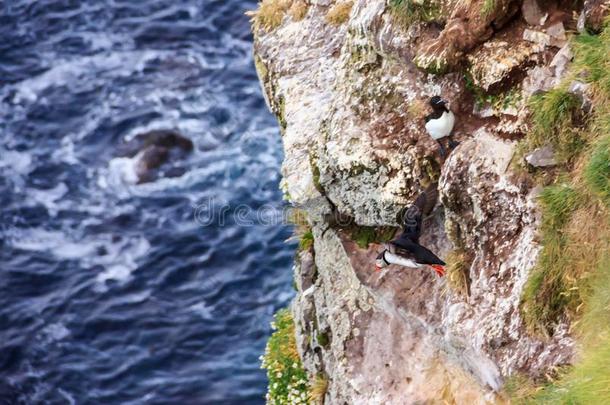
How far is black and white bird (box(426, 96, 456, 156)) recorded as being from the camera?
441 inches

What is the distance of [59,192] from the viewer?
25438 mm

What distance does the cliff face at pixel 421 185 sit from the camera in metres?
10.4

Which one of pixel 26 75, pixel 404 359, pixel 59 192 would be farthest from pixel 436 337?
pixel 26 75

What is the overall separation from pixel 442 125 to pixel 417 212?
1.20 meters

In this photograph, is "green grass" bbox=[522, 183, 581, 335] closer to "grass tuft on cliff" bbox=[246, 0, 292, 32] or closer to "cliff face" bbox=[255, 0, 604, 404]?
"cliff face" bbox=[255, 0, 604, 404]

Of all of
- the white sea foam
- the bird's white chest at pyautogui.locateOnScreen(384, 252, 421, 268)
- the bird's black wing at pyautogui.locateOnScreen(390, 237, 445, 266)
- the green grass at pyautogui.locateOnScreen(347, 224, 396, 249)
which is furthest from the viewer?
the white sea foam

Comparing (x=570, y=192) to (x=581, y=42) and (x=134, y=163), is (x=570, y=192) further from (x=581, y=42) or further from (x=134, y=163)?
(x=134, y=163)

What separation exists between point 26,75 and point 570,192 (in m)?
22.8

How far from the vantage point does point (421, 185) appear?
11.8 m

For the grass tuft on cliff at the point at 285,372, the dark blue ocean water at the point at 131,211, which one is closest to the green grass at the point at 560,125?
the grass tuft on cliff at the point at 285,372

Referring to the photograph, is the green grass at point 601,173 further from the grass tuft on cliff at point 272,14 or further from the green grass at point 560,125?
the grass tuft on cliff at point 272,14

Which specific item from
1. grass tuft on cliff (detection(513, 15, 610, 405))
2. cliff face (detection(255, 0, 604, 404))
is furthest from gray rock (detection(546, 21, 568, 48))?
grass tuft on cliff (detection(513, 15, 610, 405))

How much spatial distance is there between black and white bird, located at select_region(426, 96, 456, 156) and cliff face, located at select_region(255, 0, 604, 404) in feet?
0.81

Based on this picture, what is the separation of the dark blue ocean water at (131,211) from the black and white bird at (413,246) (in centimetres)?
1071
